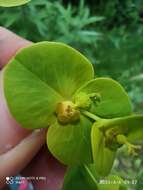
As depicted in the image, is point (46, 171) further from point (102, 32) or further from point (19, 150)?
point (102, 32)

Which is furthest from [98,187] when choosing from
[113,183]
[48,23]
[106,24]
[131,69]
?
[106,24]

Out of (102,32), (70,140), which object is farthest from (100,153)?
(102,32)

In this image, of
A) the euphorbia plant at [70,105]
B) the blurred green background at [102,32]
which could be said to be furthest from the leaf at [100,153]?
the blurred green background at [102,32]

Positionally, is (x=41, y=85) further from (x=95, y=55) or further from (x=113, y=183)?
(x=95, y=55)

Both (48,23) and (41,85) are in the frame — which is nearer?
(41,85)

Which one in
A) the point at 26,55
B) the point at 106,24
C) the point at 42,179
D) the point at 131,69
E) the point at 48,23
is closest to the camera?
the point at 26,55

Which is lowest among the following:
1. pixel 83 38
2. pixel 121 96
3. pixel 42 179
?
pixel 83 38
